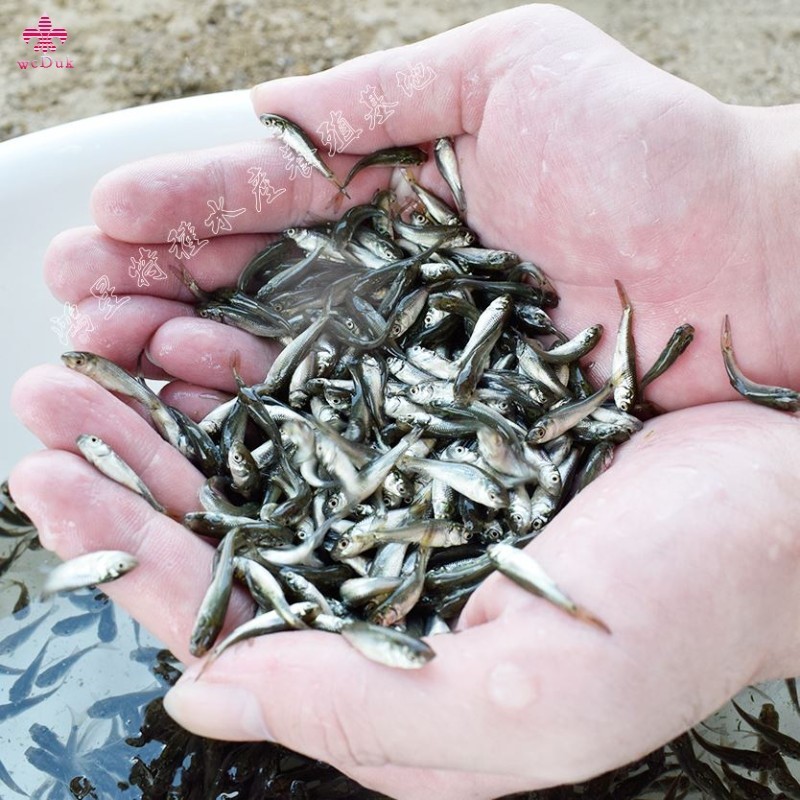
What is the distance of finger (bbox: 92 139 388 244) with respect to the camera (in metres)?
2.12

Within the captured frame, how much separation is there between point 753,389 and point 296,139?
4.19 feet

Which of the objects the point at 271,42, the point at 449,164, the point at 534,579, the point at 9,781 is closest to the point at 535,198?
the point at 449,164

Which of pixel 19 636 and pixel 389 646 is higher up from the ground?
pixel 389 646

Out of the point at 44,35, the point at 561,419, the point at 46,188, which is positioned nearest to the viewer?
the point at 561,419

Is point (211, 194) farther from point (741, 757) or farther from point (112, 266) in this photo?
point (741, 757)

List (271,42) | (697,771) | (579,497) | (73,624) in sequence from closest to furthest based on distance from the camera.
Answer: (579,497), (697,771), (73,624), (271,42)

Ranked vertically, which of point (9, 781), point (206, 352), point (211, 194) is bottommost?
point (9, 781)

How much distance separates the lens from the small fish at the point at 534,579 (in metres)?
1.34

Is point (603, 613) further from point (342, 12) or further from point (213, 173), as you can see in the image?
point (342, 12)

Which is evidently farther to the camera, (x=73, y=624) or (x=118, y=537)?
(x=73, y=624)

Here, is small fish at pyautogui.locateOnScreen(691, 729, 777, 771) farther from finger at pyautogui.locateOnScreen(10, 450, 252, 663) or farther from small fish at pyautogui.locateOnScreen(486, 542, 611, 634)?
finger at pyautogui.locateOnScreen(10, 450, 252, 663)

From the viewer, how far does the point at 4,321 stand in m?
2.62

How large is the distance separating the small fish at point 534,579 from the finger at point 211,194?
121cm

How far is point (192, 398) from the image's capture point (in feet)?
7.27
